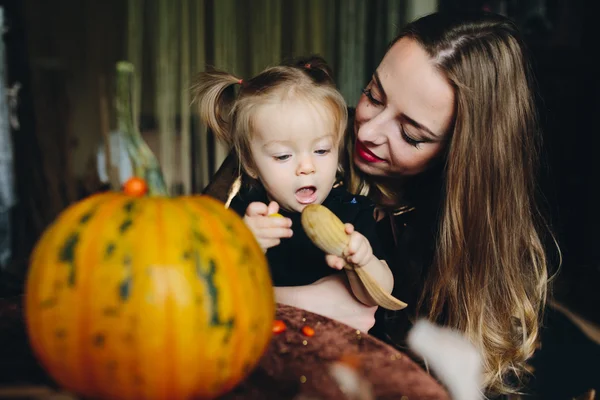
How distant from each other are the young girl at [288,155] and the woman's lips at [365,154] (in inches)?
4.0

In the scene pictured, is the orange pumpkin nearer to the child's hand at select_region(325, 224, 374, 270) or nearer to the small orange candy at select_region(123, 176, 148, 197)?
the small orange candy at select_region(123, 176, 148, 197)

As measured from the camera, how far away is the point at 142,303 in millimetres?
551

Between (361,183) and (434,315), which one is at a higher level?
(361,183)

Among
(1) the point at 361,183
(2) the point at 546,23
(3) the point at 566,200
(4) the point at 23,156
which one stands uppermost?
(2) the point at 546,23

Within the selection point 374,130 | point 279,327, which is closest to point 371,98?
point 374,130

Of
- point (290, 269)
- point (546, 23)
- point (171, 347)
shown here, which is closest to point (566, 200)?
point (546, 23)

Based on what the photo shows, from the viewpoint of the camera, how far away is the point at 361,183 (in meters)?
1.64

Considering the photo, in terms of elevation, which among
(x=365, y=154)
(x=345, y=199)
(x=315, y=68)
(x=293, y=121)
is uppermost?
(x=315, y=68)

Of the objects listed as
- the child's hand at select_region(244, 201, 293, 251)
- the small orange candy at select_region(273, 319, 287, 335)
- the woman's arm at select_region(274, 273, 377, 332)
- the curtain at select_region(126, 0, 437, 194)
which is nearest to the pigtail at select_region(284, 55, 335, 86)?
the child's hand at select_region(244, 201, 293, 251)

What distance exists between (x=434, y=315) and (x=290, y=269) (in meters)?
0.47

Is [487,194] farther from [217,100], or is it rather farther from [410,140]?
[217,100]

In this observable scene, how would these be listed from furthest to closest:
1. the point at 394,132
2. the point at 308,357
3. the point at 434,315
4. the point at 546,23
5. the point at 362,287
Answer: the point at 546,23 < the point at 434,315 < the point at 394,132 < the point at 362,287 < the point at 308,357

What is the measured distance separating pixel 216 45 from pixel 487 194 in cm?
207

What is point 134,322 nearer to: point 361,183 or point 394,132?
point 394,132
